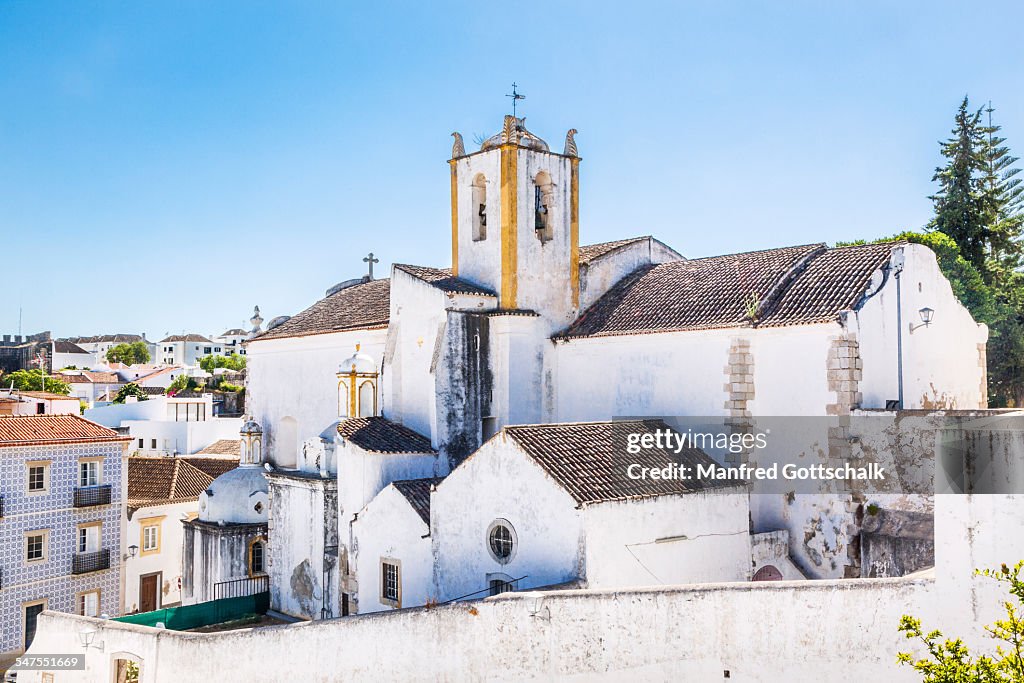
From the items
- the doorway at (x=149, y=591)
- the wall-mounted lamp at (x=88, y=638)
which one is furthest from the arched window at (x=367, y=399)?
the doorway at (x=149, y=591)

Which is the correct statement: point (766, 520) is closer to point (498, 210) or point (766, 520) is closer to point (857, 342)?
point (857, 342)

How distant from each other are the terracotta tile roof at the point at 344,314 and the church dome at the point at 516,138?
516cm

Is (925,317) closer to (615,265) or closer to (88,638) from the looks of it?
(615,265)

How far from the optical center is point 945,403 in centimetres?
1927

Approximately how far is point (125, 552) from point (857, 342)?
22585 mm

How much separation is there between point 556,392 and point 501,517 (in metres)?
6.35

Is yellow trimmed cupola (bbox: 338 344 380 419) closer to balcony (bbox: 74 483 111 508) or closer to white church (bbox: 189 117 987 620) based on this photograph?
white church (bbox: 189 117 987 620)

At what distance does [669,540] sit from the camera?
15.5 m

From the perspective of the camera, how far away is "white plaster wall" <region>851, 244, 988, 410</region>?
17.2m

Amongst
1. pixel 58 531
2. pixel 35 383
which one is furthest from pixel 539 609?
pixel 35 383

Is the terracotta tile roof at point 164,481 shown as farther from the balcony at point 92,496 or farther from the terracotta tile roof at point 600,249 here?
the terracotta tile roof at point 600,249

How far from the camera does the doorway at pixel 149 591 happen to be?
3012 centimetres

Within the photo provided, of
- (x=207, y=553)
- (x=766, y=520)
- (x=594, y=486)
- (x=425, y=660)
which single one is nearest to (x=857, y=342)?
(x=766, y=520)

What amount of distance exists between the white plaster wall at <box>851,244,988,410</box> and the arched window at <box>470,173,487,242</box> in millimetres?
9097
